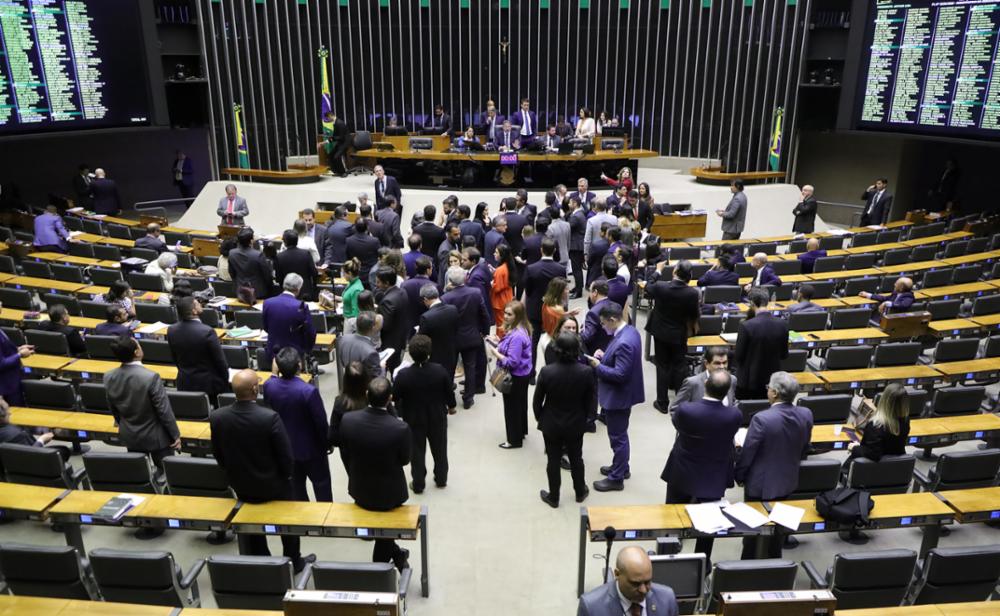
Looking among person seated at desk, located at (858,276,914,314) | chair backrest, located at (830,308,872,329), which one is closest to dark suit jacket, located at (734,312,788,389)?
chair backrest, located at (830,308,872,329)

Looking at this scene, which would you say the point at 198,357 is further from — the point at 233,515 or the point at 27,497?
the point at 233,515

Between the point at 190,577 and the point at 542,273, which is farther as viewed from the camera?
the point at 542,273

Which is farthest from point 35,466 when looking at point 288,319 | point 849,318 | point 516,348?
point 849,318

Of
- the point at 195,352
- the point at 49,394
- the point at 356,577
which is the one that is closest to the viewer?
the point at 356,577

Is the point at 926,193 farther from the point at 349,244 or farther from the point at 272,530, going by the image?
the point at 272,530

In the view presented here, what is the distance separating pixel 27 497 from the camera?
449cm

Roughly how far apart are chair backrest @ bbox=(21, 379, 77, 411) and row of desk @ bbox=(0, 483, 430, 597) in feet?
5.48

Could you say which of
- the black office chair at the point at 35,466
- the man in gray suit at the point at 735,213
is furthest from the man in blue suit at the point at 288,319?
the man in gray suit at the point at 735,213

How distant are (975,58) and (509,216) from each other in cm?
817

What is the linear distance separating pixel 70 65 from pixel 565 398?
A: 11.9 meters

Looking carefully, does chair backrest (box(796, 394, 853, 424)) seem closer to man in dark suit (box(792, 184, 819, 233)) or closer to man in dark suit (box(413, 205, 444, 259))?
man in dark suit (box(413, 205, 444, 259))

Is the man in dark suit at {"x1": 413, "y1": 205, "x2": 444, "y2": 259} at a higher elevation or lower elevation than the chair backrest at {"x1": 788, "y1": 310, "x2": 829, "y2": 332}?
higher

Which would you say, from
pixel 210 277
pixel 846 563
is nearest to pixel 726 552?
pixel 846 563

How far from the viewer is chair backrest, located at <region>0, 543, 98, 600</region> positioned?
12.5 feet
